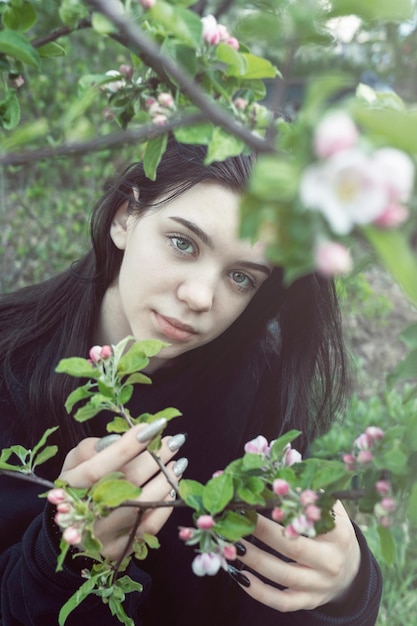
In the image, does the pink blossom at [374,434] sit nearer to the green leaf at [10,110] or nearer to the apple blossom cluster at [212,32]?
the apple blossom cluster at [212,32]

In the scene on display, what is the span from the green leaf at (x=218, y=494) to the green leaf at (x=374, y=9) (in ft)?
1.66

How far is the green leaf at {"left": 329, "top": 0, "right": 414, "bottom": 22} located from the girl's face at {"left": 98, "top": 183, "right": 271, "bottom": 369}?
77cm

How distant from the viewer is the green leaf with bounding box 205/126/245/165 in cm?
76

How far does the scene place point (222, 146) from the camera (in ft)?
2.52

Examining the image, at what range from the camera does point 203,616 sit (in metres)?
1.85

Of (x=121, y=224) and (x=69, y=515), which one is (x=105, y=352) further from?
(x=121, y=224)

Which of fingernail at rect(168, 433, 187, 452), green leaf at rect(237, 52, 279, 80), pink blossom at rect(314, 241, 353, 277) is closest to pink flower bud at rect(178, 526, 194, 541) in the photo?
fingernail at rect(168, 433, 187, 452)

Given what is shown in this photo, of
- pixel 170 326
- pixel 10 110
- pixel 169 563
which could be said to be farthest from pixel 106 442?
pixel 169 563

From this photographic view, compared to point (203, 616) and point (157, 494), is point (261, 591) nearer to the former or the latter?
point (157, 494)

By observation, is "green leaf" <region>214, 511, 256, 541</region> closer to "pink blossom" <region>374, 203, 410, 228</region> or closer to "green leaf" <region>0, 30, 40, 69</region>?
"pink blossom" <region>374, 203, 410, 228</region>

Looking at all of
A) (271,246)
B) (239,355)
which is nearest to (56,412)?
(239,355)

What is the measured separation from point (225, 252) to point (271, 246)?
0.84 metres

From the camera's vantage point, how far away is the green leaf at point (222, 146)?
2.50 ft

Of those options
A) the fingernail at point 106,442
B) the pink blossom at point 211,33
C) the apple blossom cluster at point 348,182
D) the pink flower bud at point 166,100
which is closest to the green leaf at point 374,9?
the apple blossom cluster at point 348,182
